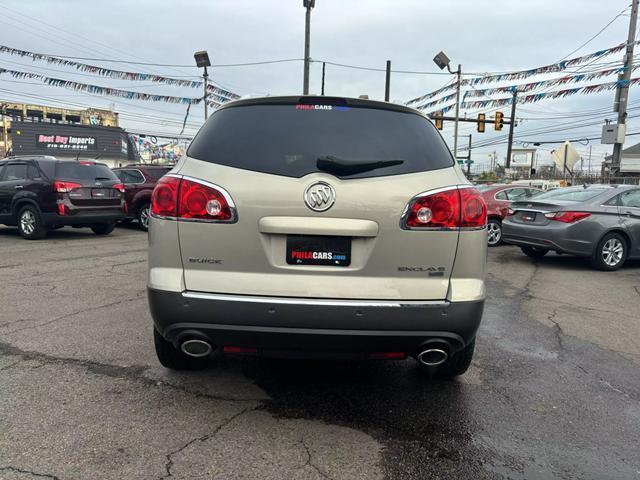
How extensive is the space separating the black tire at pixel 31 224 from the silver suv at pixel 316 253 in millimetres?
9072

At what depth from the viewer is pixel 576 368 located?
3.89 m

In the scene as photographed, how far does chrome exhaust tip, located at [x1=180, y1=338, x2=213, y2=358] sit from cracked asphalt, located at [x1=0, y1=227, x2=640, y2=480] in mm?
395

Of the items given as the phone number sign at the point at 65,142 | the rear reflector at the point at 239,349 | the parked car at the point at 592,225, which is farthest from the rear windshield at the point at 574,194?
the phone number sign at the point at 65,142

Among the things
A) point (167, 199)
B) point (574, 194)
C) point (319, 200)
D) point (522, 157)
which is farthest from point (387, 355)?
point (522, 157)

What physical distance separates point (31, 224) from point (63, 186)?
46.5 inches

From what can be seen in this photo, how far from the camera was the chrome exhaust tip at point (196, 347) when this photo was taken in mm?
2711

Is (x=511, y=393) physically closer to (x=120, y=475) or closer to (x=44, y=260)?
(x=120, y=475)

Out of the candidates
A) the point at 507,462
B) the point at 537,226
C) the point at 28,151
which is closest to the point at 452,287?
the point at 507,462

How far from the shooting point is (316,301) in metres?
2.56

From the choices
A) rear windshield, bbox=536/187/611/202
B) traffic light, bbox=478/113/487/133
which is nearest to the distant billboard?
traffic light, bbox=478/113/487/133

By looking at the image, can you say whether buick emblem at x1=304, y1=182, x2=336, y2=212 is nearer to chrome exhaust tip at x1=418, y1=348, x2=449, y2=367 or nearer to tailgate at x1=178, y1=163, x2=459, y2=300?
tailgate at x1=178, y1=163, x2=459, y2=300

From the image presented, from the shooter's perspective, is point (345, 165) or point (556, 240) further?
point (556, 240)

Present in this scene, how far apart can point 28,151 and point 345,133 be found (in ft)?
144

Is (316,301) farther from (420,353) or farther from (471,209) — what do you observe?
(471,209)
